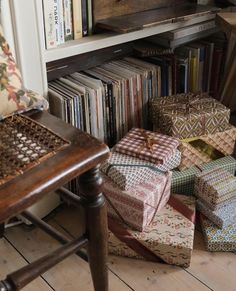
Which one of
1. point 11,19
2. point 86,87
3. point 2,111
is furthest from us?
point 86,87

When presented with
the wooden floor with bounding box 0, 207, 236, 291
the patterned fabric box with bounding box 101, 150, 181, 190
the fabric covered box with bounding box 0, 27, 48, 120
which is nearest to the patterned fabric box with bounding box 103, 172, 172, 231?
the patterned fabric box with bounding box 101, 150, 181, 190

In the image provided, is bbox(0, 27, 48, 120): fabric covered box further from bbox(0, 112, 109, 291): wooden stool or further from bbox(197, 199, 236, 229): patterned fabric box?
bbox(197, 199, 236, 229): patterned fabric box

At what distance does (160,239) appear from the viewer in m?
1.03

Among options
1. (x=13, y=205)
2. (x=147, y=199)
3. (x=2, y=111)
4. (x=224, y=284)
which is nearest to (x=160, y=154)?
(x=147, y=199)

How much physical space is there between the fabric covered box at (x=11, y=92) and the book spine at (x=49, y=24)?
0.25m

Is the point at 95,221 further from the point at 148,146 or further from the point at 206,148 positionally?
the point at 206,148

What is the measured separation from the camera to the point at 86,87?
45.7 inches

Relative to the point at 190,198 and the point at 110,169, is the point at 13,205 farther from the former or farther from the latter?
the point at 190,198

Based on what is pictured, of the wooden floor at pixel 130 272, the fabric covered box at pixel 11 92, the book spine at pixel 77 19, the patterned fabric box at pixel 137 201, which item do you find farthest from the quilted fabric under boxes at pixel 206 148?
the fabric covered box at pixel 11 92

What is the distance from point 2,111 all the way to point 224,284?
26.5 inches

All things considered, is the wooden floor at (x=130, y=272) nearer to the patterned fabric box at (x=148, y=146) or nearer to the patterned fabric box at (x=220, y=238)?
the patterned fabric box at (x=220, y=238)

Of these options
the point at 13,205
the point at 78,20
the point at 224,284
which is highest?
the point at 78,20

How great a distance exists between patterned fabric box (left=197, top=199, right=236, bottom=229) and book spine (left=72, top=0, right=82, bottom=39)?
59cm

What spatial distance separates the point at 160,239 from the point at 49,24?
0.61 meters
